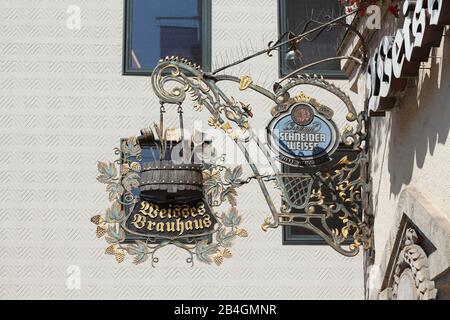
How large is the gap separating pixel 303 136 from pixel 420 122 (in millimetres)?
1864

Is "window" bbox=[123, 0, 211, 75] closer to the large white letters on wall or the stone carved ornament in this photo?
the large white letters on wall

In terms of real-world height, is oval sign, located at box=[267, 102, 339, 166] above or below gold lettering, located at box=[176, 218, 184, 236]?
above

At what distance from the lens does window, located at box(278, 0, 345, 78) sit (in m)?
16.9

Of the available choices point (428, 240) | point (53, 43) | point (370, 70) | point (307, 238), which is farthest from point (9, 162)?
point (428, 240)

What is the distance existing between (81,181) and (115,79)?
1737mm

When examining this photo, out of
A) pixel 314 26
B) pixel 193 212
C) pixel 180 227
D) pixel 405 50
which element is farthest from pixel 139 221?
pixel 314 26

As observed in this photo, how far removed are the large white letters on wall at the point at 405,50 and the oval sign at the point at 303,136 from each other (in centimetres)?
86

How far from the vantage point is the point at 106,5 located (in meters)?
17.1

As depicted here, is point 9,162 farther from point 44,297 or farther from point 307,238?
point 307,238

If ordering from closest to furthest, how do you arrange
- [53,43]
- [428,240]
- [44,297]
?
[428,240] → [44,297] → [53,43]

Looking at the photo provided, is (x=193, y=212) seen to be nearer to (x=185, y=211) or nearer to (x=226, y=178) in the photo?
(x=185, y=211)

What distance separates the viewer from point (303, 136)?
10914mm

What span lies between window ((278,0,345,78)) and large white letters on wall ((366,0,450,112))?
6730 millimetres

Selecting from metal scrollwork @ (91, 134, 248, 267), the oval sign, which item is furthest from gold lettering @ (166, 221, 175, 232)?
the oval sign
